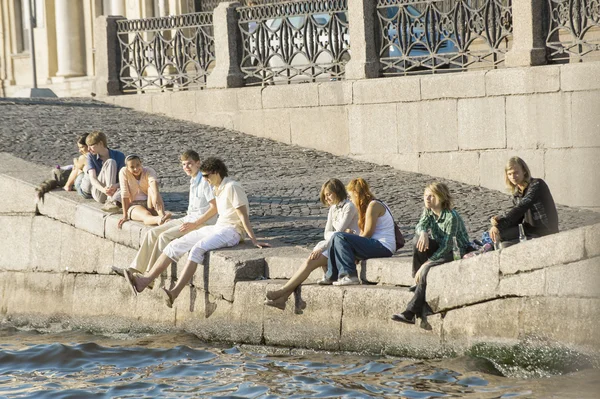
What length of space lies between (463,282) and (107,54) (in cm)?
1204

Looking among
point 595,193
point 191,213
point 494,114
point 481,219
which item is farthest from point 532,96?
point 595,193

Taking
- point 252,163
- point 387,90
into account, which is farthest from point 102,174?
point 387,90

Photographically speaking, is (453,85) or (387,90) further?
(387,90)

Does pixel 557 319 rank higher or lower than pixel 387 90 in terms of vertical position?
lower

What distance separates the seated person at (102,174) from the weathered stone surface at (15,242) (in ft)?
3.33

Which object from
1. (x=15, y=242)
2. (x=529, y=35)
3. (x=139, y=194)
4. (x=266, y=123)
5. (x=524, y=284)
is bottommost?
(x=524, y=284)

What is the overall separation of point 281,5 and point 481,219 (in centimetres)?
579

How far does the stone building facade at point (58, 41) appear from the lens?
30203 millimetres

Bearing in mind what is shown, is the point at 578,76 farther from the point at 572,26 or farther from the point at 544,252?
the point at 544,252

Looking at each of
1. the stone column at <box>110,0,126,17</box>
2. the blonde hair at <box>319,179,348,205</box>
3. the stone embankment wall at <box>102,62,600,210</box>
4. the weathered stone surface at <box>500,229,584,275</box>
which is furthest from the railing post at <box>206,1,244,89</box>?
the stone column at <box>110,0,126,17</box>

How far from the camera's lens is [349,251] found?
10.5m

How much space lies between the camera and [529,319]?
941cm

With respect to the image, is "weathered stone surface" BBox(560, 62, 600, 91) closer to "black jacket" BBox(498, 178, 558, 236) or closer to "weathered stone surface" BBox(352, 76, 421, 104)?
"weathered stone surface" BBox(352, 76, 421, 104)

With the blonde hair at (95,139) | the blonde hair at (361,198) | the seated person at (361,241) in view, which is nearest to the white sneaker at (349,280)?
the seated person at (361,241)
